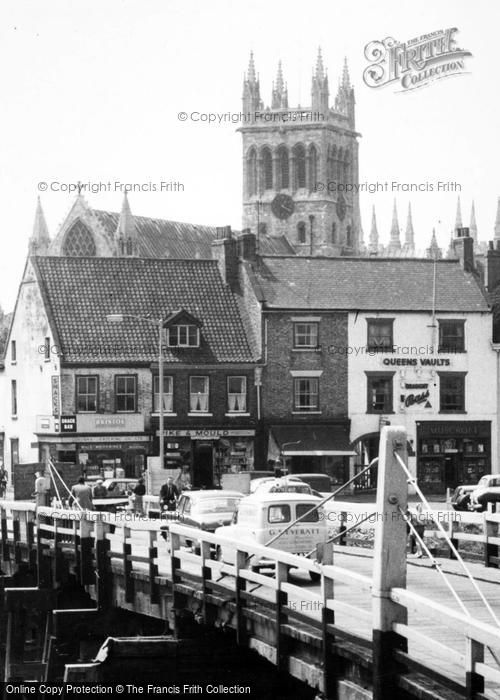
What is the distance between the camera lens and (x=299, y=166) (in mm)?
167375

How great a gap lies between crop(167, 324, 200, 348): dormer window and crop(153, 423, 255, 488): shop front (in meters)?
3.69

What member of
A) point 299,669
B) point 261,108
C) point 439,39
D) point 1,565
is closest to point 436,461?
point 439,39

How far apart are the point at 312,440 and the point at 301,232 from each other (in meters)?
103

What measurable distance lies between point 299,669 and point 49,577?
1427 centimetres

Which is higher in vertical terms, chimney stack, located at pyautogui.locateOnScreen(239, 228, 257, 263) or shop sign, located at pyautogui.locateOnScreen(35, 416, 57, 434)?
chimney stack, located at pyautogui.locateOnScreen(239, 228, 257, 263)

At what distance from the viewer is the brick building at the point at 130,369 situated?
207ft

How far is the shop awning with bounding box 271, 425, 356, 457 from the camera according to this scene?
64062 millimetres

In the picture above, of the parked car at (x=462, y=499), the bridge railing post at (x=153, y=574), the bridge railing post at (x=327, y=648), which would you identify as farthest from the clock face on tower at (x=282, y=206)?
the bridge railing post at (x=327, y=648)

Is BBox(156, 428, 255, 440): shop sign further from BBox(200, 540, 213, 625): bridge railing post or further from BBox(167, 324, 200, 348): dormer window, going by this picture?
BBox(200, 540, 213, 625): bridge railing post

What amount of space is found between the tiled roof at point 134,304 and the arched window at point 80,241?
Answer: 198ft

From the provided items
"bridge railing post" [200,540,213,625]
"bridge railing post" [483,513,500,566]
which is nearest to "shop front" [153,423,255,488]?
"bridge railing post" [483,513,500,566]

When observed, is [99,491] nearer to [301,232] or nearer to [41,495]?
[41,495]

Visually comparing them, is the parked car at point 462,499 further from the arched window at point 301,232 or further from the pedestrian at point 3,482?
the arched window at point 301,232

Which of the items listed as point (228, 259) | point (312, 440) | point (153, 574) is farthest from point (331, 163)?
point (153, 574)
